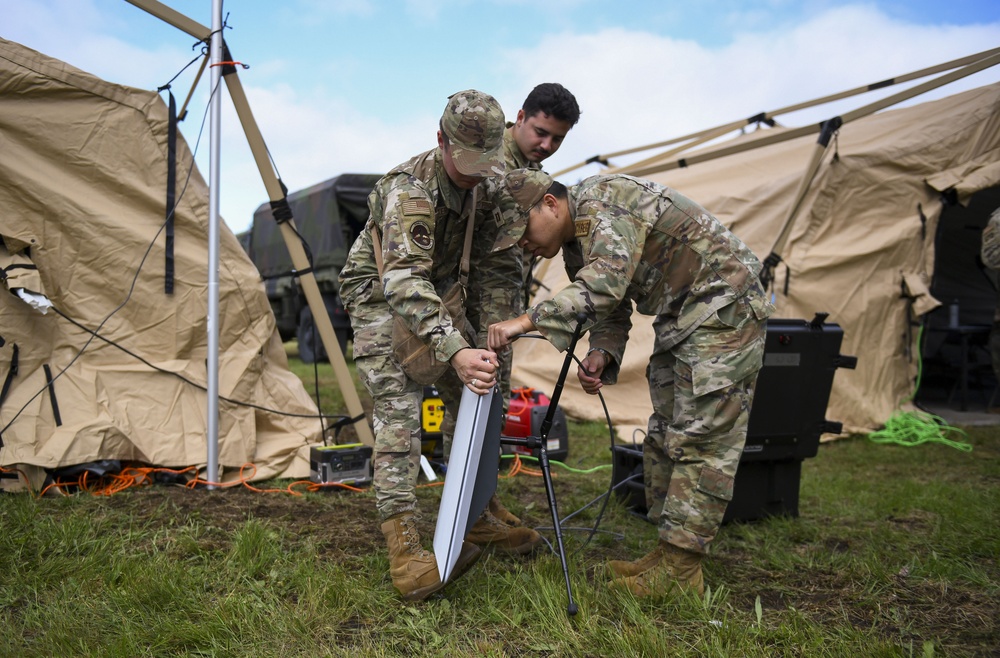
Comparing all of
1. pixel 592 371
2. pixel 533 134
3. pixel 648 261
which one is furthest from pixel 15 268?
pixel 648 261

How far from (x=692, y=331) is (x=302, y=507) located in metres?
2.14

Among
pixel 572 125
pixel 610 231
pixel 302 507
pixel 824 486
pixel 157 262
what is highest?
pixel 572 125

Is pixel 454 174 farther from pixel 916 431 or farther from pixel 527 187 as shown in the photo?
pixel 916 431

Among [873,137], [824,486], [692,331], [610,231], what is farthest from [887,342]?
[610,231]

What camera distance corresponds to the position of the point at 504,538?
296cm

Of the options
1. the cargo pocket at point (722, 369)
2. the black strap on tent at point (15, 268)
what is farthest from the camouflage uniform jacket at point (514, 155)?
the black strap on tent at point (15, 268)

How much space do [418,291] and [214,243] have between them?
79.1 inches

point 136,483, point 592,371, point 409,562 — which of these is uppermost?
point 592,371

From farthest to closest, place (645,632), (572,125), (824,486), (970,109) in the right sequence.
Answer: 1. (970,109)
2. (824,486)
3. (572,125)
4. (645,632)

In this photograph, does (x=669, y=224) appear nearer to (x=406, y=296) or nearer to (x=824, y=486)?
(x=406, y=296)

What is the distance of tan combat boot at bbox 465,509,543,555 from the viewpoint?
2.95 metres

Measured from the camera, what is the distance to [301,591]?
2.48 metres

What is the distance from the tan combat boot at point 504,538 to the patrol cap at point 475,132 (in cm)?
142

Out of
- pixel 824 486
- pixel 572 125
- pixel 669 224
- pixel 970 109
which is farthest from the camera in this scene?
pixel 970 109
